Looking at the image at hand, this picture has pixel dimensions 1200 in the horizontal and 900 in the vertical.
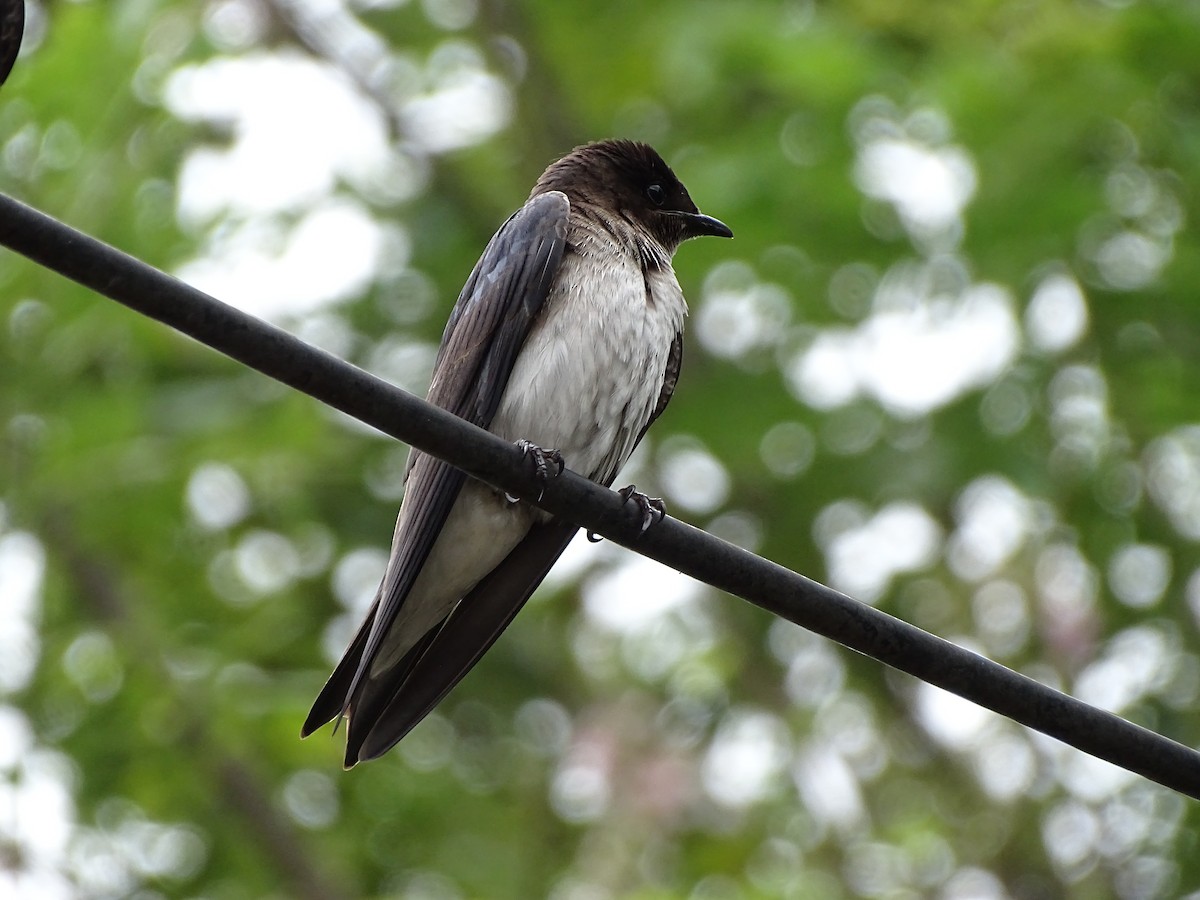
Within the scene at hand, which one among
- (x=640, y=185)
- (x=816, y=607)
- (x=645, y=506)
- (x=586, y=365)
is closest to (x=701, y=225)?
(x=640, y=185)

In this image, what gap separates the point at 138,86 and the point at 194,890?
3.81 m

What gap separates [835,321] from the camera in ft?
23.8

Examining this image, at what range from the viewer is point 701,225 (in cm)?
629

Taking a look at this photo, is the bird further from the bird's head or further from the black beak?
the black beak

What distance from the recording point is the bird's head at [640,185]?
20.0 feet

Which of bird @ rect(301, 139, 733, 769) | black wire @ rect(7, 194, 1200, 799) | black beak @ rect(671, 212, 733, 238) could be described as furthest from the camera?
black beak @ rect(671, 212, 733, 238)

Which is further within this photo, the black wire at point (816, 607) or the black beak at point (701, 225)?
the black beak at point (701, 225)

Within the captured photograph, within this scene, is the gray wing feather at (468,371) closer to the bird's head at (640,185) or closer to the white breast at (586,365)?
the white breast at (586,365)

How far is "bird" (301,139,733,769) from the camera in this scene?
4812 millimetres

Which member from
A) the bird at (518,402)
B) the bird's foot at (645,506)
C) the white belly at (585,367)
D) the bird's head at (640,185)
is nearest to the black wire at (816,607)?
the bird's foot at (645,506)

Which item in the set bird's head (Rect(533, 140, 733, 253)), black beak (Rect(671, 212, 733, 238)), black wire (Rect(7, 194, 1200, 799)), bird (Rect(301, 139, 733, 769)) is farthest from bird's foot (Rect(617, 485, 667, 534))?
black beak (Rect(671, 212, 733, 238))

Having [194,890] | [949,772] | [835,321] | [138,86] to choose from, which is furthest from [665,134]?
[194,890]

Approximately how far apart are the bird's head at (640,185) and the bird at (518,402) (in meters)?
0.60

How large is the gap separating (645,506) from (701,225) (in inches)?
100
